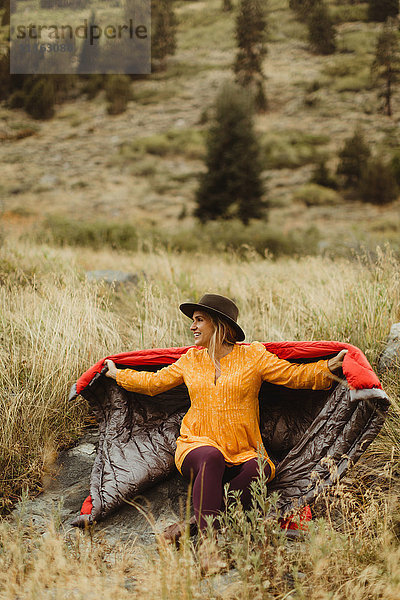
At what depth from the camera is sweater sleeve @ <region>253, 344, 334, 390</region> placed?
3.22m

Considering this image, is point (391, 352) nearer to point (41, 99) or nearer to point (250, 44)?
point (41, 99)

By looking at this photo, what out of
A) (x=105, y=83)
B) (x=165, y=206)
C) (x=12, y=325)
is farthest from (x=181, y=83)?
(x=12, y=325)

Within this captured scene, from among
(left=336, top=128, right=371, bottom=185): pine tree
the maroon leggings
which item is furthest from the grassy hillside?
the maroon leggings

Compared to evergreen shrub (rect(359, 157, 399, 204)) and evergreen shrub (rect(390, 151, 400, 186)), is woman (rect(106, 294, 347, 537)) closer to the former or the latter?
evergreen shrub (rect(359, 157, 399, 204))

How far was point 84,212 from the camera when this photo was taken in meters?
25.0

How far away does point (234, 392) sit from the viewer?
325 centimetres

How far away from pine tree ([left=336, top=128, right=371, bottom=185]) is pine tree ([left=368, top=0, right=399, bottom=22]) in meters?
13.2

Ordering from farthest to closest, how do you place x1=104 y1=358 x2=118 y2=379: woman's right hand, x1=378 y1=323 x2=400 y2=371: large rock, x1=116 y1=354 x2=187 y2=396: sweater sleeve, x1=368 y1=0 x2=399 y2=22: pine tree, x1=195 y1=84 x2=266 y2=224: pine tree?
x1=368 y1=0 x2=399 y2=22: pine tree
x1=195 y1=84 x2=266 y2=224: pine tree
x1=378 y1=323 x2=400 y2=371: large rock
x1=104 y1=358 x2=118 y2=379: woman's right hand
x1=116 y1=354 x2=187 y2=396: sweater sleeve

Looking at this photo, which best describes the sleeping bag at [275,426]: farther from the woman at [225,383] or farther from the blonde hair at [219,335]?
the blonde hair at [219,335]

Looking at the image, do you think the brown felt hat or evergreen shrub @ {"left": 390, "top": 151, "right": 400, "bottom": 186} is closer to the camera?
the brown felt hat

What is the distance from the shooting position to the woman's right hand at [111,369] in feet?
11.8

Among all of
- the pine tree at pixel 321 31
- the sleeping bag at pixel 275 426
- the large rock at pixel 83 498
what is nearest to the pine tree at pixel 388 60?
the pine tree at pixel 321 31

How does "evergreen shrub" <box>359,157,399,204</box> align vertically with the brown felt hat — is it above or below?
below

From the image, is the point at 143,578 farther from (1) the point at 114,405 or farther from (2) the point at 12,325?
(2) the point at 12,325
